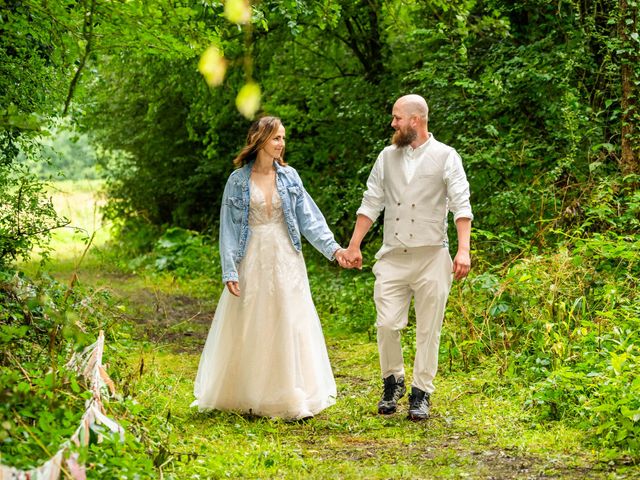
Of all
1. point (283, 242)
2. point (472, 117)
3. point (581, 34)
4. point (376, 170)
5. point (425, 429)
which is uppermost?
point (581, 34)

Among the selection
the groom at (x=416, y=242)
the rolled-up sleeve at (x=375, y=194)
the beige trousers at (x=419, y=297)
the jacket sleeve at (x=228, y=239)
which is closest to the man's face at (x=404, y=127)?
the groom at (x=416, y=242)

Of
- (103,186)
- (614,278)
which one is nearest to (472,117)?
(614,278)

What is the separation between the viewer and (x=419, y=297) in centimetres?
641

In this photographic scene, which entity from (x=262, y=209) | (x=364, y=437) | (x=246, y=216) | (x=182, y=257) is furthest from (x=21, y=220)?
(x=182, y=257)

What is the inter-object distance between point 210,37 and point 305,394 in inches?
131

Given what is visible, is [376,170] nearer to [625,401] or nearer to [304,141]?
[625,401]

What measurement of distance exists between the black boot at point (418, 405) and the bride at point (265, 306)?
23.7 inches

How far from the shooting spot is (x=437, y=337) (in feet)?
21.0

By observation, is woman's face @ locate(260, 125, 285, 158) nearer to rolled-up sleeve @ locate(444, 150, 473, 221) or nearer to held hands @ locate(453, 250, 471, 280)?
rolled-up sleeve @ locate(444, 150, 473, 221)

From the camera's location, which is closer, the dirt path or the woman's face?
the dirt path

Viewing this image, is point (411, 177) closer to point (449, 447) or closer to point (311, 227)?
point (311, 227)

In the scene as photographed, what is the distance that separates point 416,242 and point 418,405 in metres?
1.08

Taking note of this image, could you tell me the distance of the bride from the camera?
Result: 253 inches

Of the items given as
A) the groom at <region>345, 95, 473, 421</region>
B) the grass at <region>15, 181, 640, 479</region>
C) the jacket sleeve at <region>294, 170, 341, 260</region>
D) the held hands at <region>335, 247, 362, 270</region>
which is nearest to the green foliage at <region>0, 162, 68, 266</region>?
the grass at <region>15, 181, 640, 479</region>
